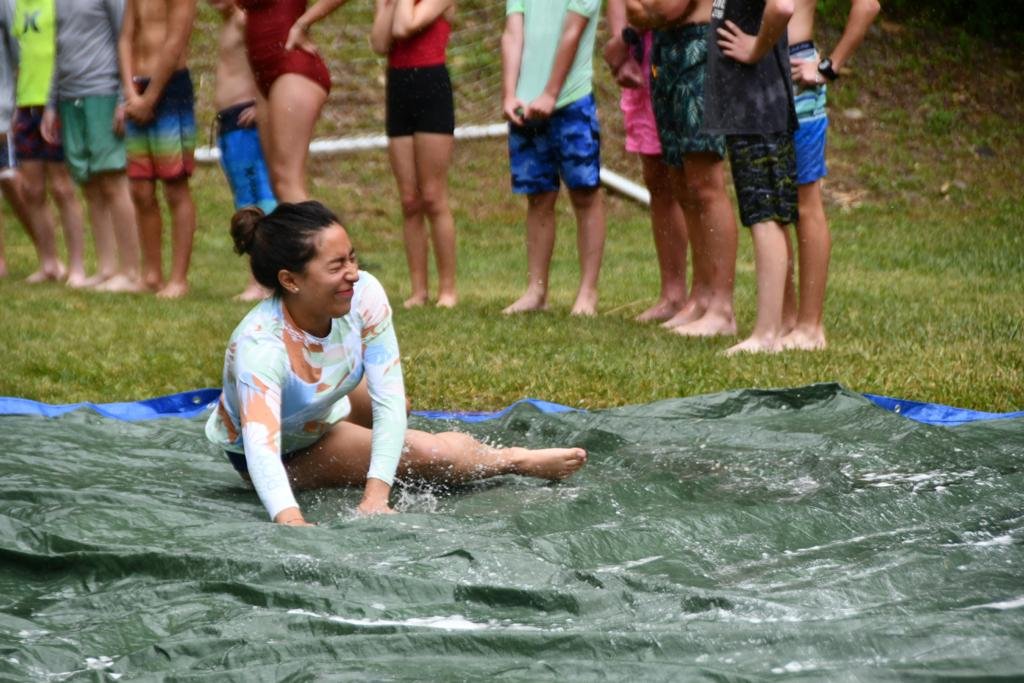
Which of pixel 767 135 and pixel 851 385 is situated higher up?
pixel 767 135

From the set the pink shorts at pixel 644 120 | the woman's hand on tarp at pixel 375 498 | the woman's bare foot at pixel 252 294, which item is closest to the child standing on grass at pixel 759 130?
the pink shorts at pixel 644 120

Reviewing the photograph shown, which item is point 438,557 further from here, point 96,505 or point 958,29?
point 958,29

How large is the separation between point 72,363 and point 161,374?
448 millimetres

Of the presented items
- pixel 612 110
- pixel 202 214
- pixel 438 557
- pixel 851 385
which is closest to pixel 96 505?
pixel 438 557

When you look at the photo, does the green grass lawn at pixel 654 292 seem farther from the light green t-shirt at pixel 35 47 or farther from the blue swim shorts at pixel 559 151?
the light green t-shirt at pixel 35 47

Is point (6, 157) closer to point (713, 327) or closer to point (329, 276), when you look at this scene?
point (713, 327)

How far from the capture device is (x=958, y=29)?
14.8 m

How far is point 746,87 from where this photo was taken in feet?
20.3

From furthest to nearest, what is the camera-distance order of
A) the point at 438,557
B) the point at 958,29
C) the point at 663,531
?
1. the point at 958,29
2. the point at 663,531
3. the point at 438,557

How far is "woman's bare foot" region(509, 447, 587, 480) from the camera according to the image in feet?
14.2

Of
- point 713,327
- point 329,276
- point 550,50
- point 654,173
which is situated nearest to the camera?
point 329,276

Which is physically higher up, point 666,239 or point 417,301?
point 666,239

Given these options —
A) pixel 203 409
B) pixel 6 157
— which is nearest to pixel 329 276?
pixel 203 409

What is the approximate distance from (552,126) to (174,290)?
260cm
